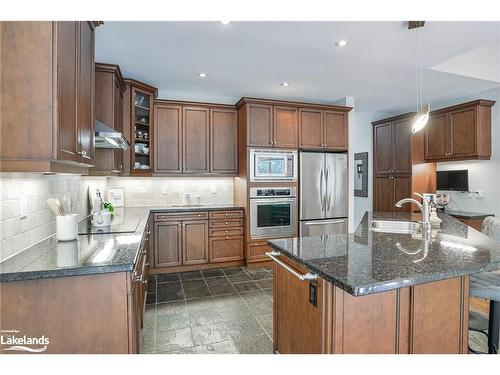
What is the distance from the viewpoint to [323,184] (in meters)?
4.52

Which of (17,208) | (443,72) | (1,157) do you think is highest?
(443,72)

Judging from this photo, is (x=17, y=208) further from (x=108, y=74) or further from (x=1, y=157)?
(x=108, y=74)

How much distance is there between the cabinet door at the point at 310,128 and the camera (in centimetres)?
444

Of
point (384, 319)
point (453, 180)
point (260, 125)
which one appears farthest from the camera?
point (453, 180)

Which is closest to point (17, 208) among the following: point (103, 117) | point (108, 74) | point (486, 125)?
point (103, 117)

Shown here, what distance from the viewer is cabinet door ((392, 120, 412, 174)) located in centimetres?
500

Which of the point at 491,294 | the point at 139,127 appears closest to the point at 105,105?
the point at 139,127

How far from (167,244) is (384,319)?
318 cm

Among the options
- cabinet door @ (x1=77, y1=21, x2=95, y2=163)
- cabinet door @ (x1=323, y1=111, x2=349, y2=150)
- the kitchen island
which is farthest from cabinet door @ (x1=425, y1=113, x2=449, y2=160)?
cabinet door @ (x1=77, y1=21, x2=95, y2=163)

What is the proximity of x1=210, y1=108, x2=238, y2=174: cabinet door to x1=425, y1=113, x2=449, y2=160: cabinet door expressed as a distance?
11.1 feet

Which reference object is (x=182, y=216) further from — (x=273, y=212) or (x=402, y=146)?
(x=402, y=146)

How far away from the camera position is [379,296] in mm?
1383

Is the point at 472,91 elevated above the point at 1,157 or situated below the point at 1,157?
above
